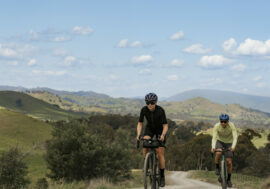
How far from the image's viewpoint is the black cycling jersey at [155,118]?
11.3 m

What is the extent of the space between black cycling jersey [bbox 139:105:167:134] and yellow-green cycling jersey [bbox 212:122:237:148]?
3038 mm

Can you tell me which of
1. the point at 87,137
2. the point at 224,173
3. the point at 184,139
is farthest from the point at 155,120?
the point at 184,139

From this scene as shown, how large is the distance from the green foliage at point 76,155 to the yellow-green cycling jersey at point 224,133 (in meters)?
35.1

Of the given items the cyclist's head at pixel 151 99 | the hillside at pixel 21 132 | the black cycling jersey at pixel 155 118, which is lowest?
the hillside at pixel 21 132

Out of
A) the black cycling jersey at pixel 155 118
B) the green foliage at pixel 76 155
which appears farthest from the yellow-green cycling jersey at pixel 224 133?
the green foliage at pixel 76 155

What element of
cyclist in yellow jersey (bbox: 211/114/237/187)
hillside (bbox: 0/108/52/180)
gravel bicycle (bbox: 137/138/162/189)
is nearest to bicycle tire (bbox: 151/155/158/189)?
gravel bicycle (bbox: 137/138/162/189)

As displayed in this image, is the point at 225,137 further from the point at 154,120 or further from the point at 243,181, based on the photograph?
the point at 243,181

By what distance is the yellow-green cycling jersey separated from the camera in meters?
13.5

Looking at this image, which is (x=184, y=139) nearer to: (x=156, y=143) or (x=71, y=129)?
(x=71, y=129)

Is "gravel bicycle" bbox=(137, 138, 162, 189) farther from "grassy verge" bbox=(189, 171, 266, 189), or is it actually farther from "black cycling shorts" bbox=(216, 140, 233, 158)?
"grassy verge" bbox=(189, 171, 266, 189)

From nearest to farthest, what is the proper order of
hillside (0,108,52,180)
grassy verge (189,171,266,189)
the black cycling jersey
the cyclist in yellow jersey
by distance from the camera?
1. the black cycling jersey
2. the cyclist in yellow jersey
3. grassy verge (189,171,266,189)
4. hillside (0,108,52,180)

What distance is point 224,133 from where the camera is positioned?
13.6 m

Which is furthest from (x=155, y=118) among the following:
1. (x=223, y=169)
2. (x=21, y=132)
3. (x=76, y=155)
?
(x=21, y=132)

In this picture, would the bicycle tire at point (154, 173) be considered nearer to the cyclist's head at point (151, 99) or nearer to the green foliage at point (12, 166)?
the cyclist's head at point (151, 99)
